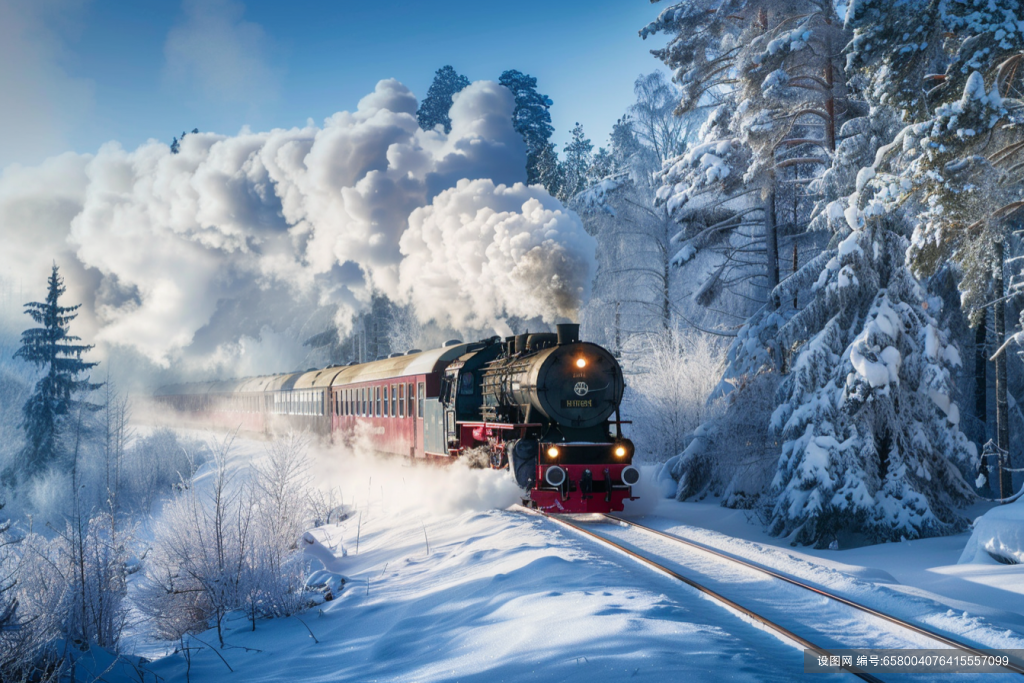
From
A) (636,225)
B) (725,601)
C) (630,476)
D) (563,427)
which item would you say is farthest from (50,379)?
(725,601)

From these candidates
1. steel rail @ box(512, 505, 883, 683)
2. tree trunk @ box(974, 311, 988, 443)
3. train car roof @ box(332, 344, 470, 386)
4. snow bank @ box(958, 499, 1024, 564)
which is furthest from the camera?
train car roof @ box(332, 344, 470, 386)

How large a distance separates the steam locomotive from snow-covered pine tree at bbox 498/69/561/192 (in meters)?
26.5

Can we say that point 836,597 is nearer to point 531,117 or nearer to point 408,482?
point 408,482

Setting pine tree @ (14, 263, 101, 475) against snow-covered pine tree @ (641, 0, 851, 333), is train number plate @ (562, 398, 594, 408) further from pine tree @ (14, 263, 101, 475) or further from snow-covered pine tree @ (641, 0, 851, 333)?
pine tree @ (14, 263, 101, 475)

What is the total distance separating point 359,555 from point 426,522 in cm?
152

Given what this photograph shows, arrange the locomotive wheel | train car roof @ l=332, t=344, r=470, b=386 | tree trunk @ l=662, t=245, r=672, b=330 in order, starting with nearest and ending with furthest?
the locomotive wheel, train car roof @ l=332, t=344, r=470, b=386, tree trunk @ l=662, t=245, r=672, b=330

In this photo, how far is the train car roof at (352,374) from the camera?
16.0 m

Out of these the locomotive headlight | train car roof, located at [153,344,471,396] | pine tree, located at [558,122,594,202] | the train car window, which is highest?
pine tree, located at [558,122,594,202]

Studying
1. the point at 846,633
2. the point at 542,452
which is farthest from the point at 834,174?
the point at 846,633

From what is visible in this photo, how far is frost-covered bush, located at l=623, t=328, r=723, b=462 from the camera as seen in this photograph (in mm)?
20125

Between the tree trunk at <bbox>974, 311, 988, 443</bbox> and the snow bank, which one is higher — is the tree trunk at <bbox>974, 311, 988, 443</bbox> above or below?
above

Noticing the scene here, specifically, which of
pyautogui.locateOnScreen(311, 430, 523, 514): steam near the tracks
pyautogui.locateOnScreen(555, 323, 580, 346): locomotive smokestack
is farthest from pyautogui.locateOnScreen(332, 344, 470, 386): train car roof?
pyautogui.locateOnScreen(555, 323, 580, 346): locomotive smokestack

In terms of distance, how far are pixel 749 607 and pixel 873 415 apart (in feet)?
19.9

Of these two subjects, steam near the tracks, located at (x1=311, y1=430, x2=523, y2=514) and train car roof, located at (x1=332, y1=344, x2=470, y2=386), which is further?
train car roof, located at (x1=332, y1=344, x2=470, y2=386)
